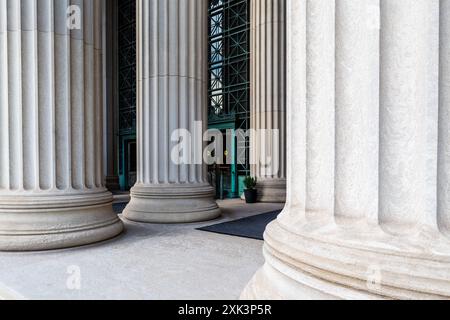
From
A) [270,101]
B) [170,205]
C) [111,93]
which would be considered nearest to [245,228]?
[170,205]

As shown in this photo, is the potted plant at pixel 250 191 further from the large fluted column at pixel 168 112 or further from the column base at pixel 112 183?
the column base at pixel 112 183

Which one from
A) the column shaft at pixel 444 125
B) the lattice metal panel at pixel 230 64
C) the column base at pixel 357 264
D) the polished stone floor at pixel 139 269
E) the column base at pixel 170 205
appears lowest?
the polished stone floor at pixel 139 269

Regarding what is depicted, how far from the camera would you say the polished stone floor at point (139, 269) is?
3.68 metres

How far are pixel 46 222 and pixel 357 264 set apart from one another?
4.88 m

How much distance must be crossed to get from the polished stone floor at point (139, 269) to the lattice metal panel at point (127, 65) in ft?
51.7

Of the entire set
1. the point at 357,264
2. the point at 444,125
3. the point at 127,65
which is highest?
the point at 127,65

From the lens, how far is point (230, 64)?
633 inches

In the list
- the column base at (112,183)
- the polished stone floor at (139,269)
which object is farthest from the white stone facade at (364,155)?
the column base at (112,183)

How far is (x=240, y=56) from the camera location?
15.8 m

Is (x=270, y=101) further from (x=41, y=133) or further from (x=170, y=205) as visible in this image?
(x=41, y=133)

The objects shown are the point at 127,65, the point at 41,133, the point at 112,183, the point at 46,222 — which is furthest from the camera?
the point at 127,65

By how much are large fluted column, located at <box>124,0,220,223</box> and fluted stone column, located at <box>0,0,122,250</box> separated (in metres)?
2.34

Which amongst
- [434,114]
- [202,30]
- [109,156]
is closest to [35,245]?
[434,114]

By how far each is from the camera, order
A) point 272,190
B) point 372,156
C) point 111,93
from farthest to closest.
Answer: point 111,93 < point 272,190 < point 372,156
